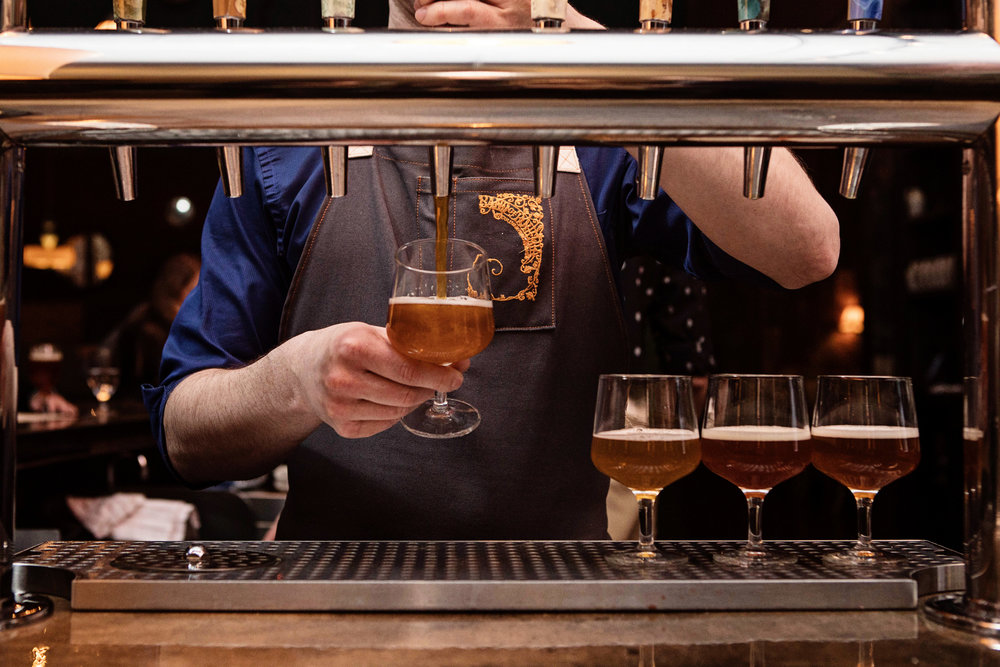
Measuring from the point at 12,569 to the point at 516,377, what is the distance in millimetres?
876

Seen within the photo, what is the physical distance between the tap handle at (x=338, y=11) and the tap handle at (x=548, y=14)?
0.17m

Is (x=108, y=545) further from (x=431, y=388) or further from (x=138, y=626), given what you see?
(x=431, y=388)

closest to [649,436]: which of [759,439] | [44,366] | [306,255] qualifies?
[759,439]

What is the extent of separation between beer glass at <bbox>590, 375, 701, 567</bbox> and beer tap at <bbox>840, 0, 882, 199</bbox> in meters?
0.27

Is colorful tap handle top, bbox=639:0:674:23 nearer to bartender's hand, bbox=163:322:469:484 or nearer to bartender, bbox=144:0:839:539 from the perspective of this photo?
bartender's hand, bbox=163:322:469:484

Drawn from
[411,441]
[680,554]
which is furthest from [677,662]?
[411,441]

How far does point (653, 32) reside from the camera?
33.8 inches

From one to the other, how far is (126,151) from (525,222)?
88 cm

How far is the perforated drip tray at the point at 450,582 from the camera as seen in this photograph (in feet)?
3.11

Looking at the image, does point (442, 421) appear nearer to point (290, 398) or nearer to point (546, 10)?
point (290, 398)

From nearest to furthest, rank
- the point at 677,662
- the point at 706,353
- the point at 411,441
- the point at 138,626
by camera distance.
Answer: the point at 677,662 < the point at 138,626 < the point at 411,441 < the point at 706,353

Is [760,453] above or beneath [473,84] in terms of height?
beneath

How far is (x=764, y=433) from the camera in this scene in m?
1.10

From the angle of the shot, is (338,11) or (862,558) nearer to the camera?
(338,11)
